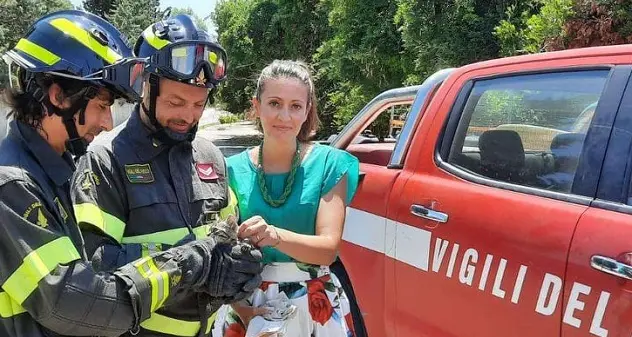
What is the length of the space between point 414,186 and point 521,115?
1.84 ft

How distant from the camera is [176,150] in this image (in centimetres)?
178

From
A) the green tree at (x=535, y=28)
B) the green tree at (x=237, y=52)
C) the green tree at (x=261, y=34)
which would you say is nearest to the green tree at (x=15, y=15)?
the green tree at (x=237, y=52)

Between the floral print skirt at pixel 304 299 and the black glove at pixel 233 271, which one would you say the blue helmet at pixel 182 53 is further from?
the floral print skirt at pixel 304 299

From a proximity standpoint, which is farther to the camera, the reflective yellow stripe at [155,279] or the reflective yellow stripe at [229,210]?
the reflective yellow stripe at [229,210]

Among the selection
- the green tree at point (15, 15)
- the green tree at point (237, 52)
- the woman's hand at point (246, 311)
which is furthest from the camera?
the green tree at point (15, 15)

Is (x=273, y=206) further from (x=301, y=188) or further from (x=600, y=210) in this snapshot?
(x=600, y=210)

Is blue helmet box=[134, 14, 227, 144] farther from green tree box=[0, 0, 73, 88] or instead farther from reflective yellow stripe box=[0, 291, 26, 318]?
green tree box=[0, 0, 73, 88]

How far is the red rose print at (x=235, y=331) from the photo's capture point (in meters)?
2.12

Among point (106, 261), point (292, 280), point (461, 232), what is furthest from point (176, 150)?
point (461, 232)

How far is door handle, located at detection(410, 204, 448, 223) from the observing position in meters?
2.43

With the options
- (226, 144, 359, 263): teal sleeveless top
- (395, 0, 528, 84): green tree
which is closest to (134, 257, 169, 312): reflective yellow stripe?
(226, 144, 359, 263): teal sleeveless top

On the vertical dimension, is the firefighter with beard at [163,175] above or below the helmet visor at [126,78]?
below

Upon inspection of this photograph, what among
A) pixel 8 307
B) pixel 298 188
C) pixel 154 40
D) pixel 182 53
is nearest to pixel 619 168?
pixel 298 188

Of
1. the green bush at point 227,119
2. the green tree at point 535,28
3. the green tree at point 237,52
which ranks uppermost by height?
the green tree at point 535,28
